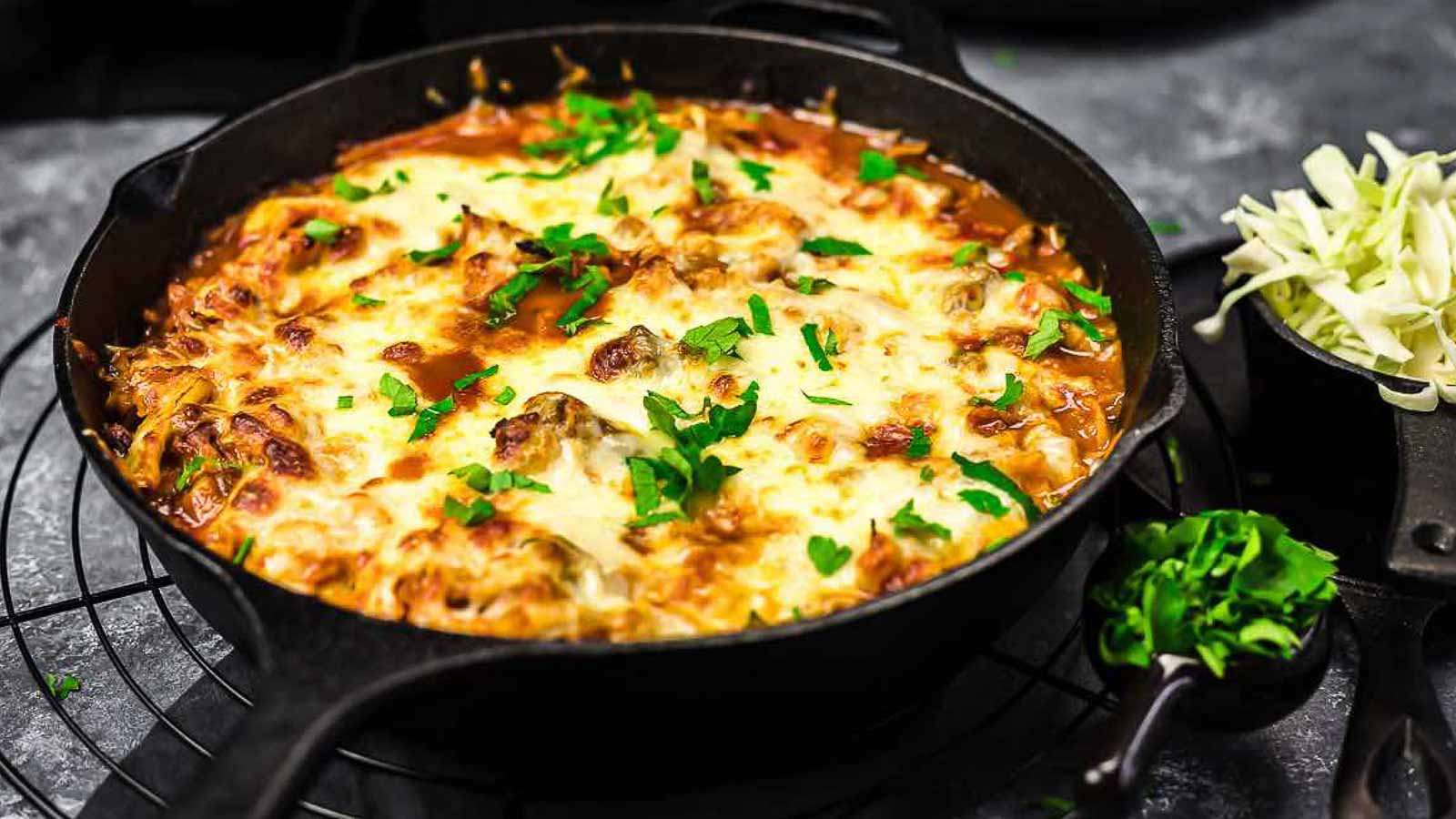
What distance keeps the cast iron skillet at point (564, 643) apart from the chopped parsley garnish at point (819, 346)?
0.77 meters

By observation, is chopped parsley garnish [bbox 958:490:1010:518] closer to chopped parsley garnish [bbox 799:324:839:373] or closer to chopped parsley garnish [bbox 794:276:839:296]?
chopped parsley garnish [bbox 799:324:839:373]

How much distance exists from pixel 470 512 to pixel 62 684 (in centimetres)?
145

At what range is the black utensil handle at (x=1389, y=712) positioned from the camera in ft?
10.3

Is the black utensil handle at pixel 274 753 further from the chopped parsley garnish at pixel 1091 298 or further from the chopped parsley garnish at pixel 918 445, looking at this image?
the chopped parsley garnish at pixel 1091 298

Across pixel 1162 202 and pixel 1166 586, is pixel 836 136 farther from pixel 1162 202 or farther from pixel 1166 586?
pixel 1166 586

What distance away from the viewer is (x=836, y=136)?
16.6 ft

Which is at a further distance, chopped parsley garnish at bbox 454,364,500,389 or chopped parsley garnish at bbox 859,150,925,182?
chopped parsley garnish at bbox 859,150,925,182

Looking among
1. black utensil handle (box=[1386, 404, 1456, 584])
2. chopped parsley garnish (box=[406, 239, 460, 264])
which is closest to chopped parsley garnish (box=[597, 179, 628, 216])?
chopped parsley garnish (box=[406, 239, 460, 264])

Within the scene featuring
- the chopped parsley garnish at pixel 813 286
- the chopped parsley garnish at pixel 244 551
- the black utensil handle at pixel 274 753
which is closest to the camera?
the black utensil handle at pixel 274 753

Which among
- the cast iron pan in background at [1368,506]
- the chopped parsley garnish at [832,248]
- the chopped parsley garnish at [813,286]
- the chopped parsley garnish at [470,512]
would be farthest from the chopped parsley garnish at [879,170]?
the chopped parsley garnish at [470,512]

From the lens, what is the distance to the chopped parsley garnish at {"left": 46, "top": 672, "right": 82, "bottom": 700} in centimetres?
389

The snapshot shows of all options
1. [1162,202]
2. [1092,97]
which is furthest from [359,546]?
[1092,97]

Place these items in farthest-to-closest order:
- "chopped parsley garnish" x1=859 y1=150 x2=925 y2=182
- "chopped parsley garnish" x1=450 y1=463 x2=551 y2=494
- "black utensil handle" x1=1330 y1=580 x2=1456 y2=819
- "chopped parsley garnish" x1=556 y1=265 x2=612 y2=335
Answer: "chopped parsley garnish" x1=859 y1=150 x2=925 y2=182 < "chopped parsley garnish" x1=556 y1=265 x2=612 y2=335 < "chopped parsley garnish" x1=450 y1=463 x2=551 y2=494 < "black utensil handle" x1=1330 y1=580 x2=1456 y2=819

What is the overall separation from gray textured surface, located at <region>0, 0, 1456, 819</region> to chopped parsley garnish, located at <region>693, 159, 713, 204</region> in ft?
5.27
